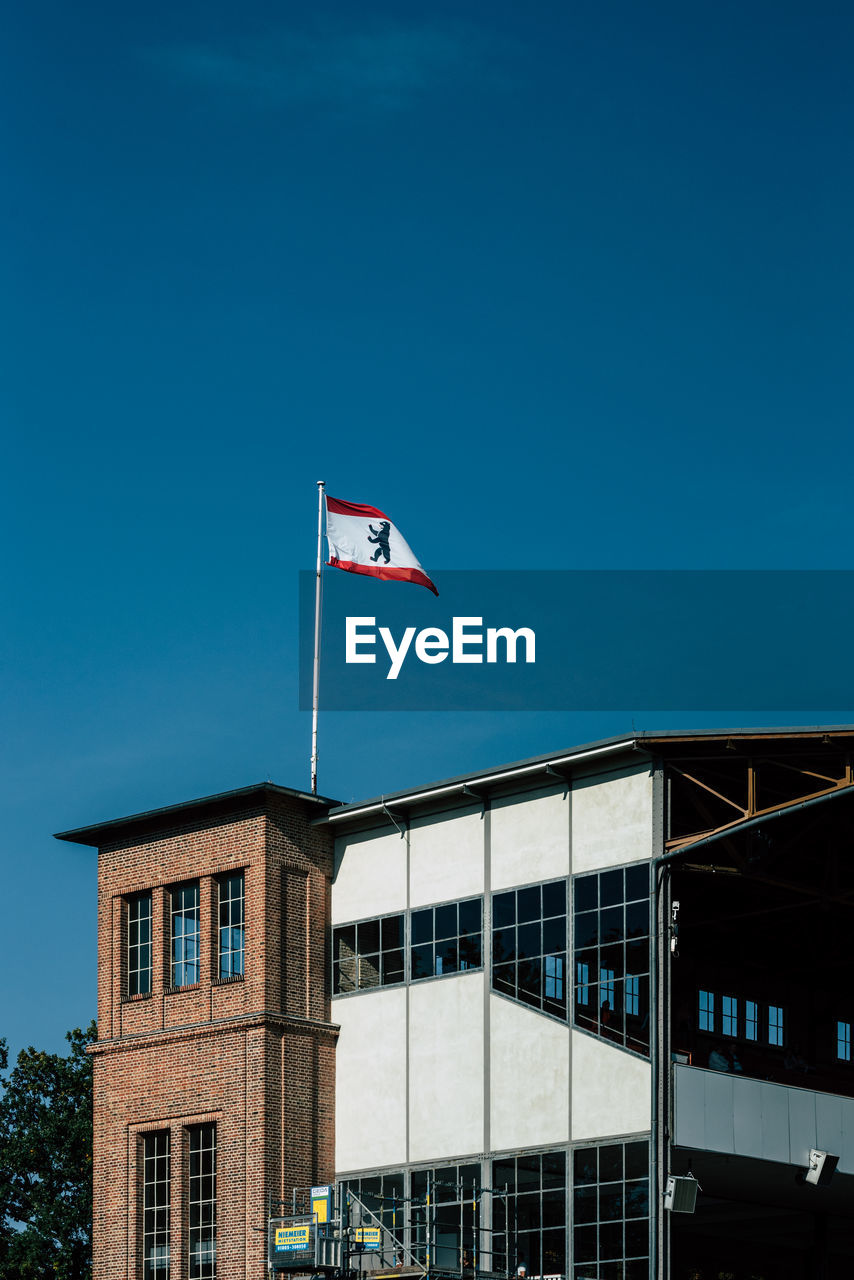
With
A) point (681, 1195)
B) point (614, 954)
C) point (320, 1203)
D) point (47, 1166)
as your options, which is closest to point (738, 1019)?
point (614, 954)

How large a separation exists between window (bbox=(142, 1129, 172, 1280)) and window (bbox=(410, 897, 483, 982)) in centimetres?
644

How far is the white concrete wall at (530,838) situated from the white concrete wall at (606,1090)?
323cm

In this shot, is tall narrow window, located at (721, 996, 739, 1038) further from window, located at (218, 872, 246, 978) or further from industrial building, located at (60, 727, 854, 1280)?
window, located at (218, 872, 246, 978)

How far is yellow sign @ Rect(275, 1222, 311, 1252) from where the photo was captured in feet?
113

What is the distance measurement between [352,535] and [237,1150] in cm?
1327

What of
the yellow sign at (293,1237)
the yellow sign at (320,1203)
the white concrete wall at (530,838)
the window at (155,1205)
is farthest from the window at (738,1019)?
the window at (155,1205)

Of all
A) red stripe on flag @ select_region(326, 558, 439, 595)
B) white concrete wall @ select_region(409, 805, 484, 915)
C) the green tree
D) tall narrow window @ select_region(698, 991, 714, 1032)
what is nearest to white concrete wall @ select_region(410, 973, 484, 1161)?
white concrete wall @ select_region(409, 805, 484, 915)

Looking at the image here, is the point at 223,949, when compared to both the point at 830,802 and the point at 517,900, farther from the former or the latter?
the point at 830,802

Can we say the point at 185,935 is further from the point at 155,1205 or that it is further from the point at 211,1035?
the point at 155,1205

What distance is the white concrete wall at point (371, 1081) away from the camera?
122 ft

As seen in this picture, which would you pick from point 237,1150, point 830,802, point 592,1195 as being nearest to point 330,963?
point 237,1150

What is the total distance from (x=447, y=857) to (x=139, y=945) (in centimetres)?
736

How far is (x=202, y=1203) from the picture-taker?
3756 centimetres

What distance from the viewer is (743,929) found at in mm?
41344
